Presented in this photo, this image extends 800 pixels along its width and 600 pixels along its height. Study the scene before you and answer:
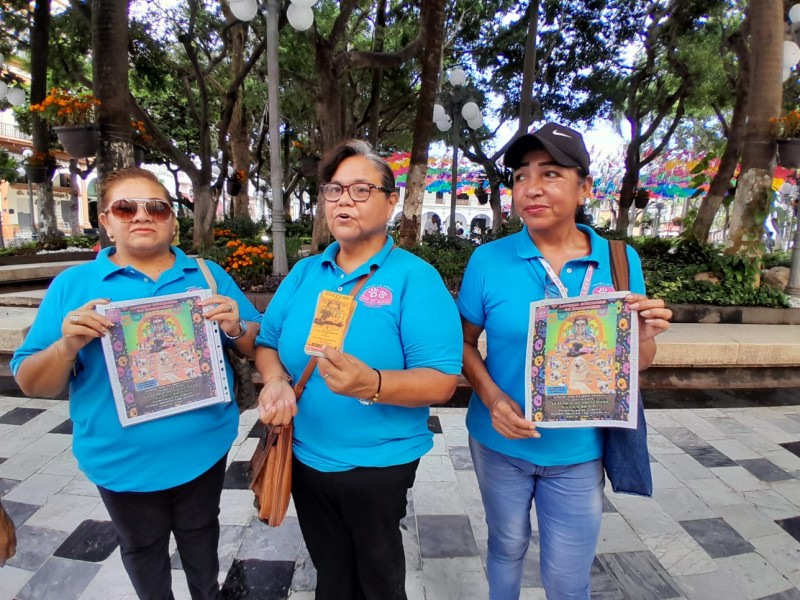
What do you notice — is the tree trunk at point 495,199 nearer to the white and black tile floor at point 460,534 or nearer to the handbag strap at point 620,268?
the white and black tile floor at point 460,534

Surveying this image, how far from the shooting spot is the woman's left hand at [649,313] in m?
1.34

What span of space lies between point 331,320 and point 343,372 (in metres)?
0.21

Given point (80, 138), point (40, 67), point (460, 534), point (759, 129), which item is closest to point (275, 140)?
point (80, 138)

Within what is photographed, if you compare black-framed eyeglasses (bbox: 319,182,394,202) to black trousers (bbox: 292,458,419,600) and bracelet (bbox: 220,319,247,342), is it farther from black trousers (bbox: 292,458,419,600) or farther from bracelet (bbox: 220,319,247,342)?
black trousers (bbox: 292,458,419,600)

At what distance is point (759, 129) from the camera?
6.62 m

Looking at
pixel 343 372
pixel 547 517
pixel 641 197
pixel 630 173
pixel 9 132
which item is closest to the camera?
pixel 343 372

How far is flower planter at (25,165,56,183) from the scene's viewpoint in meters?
10.4

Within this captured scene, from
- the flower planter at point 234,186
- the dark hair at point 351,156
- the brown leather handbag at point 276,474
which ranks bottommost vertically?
the brown leather handbag at point 276,474

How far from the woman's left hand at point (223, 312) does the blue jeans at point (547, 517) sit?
3.37ft

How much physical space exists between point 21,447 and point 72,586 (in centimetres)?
191

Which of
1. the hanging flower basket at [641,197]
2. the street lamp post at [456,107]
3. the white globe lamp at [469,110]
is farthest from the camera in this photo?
the hanging flower basket at [641,197]

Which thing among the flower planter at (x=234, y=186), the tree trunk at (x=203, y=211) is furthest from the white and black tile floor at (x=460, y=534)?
the flower planter at (x=234, y=186)

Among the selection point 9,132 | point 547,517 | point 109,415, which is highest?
point 9,132

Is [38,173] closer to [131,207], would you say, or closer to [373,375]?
[131,207]
